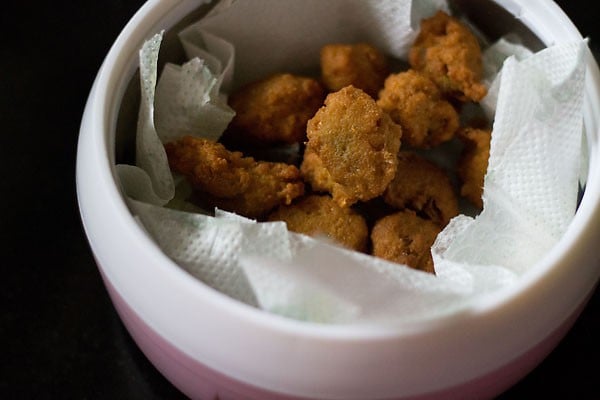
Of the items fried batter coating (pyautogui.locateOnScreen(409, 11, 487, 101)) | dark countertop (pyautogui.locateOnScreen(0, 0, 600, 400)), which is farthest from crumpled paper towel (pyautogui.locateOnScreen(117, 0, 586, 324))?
dark countertop (pyautogui.locateOnScreen(0, 0, 600, 400))

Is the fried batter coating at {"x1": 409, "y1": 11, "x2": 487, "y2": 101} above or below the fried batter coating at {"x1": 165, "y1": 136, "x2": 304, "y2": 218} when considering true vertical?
above

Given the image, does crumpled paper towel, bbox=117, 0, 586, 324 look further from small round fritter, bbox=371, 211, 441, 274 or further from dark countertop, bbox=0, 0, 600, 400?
dark countertop, bbox=0, 0, 600, 400

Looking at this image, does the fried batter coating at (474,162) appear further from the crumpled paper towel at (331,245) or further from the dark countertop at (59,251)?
the dark countertop at (59,251)

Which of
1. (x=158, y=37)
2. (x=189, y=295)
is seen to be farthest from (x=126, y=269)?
(x=158, y=37)

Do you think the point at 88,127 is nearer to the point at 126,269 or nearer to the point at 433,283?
the point at 126,269

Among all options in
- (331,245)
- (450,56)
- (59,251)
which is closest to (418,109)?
(450,56)

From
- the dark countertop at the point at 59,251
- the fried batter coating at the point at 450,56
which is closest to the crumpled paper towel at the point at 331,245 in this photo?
the fried batter coating at the point at 450,56

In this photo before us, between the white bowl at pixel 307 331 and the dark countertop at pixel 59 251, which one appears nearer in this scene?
the white bowl at pixel 307 331
